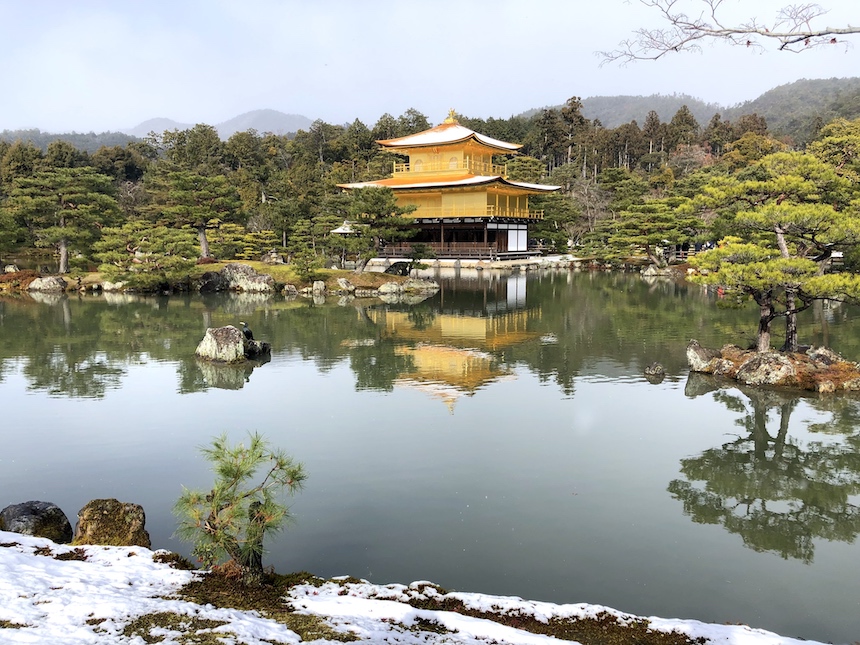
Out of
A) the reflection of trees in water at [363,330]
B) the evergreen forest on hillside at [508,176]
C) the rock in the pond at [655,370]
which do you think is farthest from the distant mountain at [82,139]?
the rock in the pond at [655,370]

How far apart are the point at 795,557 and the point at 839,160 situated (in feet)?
88.2

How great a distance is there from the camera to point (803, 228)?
1062 cm

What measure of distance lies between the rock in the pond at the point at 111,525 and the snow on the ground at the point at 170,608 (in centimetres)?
46

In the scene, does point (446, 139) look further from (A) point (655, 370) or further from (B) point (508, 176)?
(A) point (655, 370)

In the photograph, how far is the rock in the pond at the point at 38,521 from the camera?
5379mm

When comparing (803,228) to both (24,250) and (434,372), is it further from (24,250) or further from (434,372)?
(24,250)

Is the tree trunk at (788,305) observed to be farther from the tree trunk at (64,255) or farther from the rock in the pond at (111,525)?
the tree trunk at (64,255)

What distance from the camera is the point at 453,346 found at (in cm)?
1479

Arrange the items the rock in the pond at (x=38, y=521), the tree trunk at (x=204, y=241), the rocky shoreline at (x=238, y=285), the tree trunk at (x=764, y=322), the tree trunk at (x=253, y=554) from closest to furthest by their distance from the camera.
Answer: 1. the tree trunk at (x=253, y=554)
2. the rock in the pond at (x=38, y=521)
3. the tree trunk at (x=764, y=322)
4. the rocky shoreline at (x=238, y=285)
5. the tree trunk at (x=204, y=241)

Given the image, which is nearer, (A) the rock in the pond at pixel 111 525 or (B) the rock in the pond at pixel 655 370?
(A) the rock in the pond at pixel 111 525

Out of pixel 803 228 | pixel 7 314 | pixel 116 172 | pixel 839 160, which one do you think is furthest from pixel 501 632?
pixel 116 172

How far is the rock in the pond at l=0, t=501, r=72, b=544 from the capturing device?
212 inches

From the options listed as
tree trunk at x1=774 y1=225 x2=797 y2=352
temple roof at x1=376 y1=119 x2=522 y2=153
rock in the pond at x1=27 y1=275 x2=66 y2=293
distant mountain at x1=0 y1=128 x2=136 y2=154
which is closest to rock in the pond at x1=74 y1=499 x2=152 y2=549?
tree trunk at x1=774 y1=225 x2=797 y2=352

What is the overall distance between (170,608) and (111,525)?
2.10m
